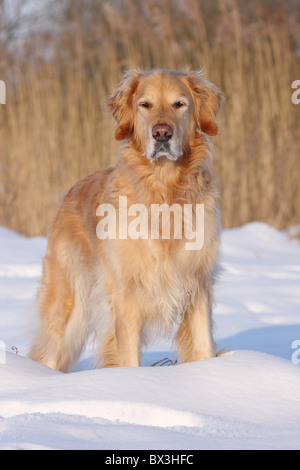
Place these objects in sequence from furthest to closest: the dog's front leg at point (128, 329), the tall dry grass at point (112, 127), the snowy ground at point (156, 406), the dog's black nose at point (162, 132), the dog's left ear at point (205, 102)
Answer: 1. the tall dry grass at point (112, 127)
2. the dog's left ear at point (205, 102)
3. the dog's front leg at point (128, 329)
4. the dog's black nose at point (162, 132)
5. the snowy ground at point (156, 406)

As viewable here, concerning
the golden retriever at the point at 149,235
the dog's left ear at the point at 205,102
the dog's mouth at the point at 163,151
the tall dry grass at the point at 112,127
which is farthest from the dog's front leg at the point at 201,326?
the tall dry grass at the point at 112,127

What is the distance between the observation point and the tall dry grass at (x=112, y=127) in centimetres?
608

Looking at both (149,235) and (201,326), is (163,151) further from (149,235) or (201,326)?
(201,326)

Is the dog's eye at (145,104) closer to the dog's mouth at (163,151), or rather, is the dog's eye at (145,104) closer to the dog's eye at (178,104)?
the dog's eye at (178,104)

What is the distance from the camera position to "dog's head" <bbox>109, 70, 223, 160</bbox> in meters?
2.61

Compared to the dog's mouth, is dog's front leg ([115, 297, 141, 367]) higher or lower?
lower

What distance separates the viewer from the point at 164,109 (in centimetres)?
267

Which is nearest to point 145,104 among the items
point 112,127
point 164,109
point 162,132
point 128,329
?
point 164,109

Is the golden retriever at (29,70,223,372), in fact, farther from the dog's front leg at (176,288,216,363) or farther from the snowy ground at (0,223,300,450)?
the snowy ground at (0,223,300,450)

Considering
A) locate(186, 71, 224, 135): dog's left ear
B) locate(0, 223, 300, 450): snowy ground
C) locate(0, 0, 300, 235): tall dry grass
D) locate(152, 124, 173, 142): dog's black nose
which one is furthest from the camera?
locate(0, 0, 300, 235): tall dry grass

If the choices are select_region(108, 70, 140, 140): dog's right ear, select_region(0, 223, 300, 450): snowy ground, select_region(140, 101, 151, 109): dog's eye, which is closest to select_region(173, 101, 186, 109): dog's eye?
select_region(140, 101, 151, 109): dog's eye

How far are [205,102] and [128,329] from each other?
100 centimetres

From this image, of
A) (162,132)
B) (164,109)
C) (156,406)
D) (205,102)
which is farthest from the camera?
(205,102)

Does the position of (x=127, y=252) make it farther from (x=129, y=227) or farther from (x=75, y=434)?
(x=75, y=434)
